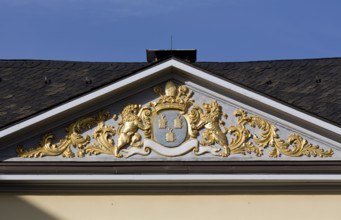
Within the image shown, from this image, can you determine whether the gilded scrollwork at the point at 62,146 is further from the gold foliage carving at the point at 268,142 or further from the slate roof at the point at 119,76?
the gold foliage carving at the point at 268,142

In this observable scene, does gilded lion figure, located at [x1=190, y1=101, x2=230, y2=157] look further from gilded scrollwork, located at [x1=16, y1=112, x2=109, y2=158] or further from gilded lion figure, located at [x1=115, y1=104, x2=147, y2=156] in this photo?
gilded scrollwork, located at [x1=16, y1=112, x2=109, y2=158]

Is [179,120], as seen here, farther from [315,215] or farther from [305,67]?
[305,67]

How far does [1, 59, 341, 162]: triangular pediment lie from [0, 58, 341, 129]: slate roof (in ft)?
1.60

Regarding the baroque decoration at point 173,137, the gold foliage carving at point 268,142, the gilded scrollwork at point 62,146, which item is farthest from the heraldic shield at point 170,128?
the gilded scrollwork at point 62,146

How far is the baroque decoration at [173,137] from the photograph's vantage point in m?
18.2

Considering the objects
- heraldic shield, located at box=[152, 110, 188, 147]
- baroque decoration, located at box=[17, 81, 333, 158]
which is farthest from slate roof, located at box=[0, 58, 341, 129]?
heraldic shield, located at box=[152, 110, 188, 147]

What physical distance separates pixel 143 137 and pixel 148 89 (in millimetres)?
828

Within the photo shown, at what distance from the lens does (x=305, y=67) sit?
22312mm

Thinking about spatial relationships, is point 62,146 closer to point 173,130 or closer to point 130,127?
point 130,127

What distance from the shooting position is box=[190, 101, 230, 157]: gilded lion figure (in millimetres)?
18234

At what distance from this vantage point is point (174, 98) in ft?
60.8

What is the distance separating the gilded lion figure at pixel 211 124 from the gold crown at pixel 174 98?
177 millimetres

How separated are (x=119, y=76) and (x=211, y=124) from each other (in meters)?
2.11

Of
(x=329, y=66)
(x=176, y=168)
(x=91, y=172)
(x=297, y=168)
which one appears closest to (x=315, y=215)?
(x=297, y=168)
